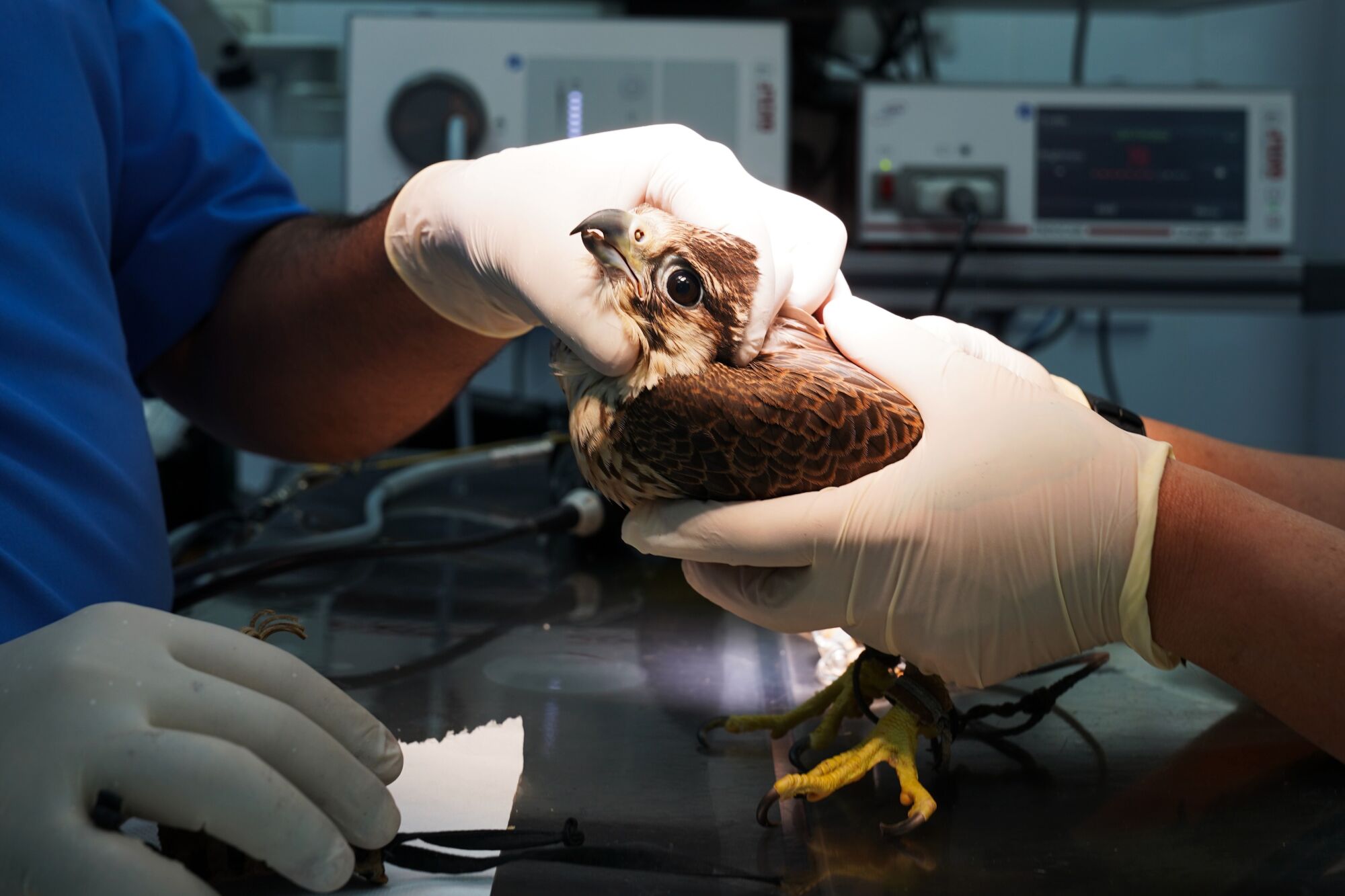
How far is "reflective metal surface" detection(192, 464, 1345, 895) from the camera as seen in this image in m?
0.68

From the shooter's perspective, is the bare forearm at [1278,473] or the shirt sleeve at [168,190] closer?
the bare forearm at [1278,473]

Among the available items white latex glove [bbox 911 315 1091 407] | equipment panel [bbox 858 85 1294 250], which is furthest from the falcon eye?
equipment panel [bbox 858 85 1294 250]

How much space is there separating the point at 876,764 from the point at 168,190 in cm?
108

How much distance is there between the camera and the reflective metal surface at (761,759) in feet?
2.22

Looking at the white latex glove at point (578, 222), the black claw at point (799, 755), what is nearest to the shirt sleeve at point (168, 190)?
the white latex glove at point (578, 222)

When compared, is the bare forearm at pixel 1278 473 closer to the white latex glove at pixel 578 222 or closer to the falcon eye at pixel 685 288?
the white latex glove at pixel 578 222

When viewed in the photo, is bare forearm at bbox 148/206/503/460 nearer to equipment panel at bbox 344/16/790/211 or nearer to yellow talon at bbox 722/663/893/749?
yellow talon at bbox 722/663/893/749

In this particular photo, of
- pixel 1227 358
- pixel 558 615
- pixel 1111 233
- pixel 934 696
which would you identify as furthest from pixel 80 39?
pixel 1227 358

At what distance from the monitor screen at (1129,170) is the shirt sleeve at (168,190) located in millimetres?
1538

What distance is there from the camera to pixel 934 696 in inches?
31.3

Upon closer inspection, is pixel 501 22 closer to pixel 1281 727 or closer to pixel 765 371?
pixel 765 371

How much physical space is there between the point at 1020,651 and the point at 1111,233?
156 centimetres

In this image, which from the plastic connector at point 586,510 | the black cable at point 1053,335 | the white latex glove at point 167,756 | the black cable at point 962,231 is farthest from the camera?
the black cable at point 1053,335

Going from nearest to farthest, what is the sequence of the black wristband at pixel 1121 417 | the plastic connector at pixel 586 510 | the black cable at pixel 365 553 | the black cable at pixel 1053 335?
the black wristband at pixel 1121 417 < the black cable at pixel 365 553 < the plastic connector at pixel 586 510 < the black cable at pixel 1053 335
